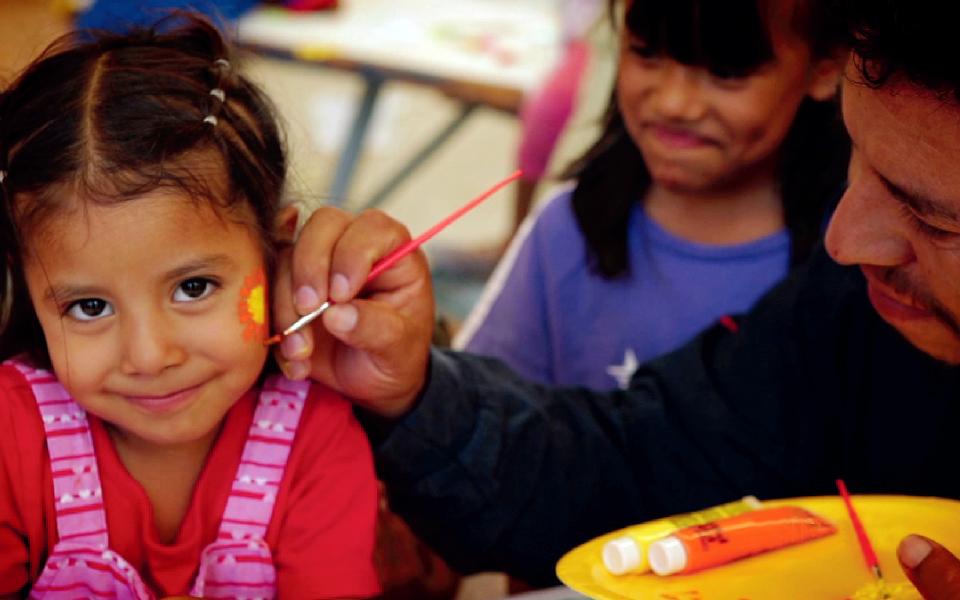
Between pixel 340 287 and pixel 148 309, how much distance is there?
0.54 ft

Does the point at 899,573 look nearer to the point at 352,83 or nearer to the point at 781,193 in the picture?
the point at 781,193

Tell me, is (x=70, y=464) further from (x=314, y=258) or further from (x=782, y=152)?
(x=782, y=152)

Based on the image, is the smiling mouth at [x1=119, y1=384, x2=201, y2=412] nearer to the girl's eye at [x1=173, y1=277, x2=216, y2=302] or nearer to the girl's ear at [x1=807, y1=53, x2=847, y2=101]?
the girl's eye at [x1=173, y1=277, x2=216, y2=302]

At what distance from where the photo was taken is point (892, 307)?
1.08 meters

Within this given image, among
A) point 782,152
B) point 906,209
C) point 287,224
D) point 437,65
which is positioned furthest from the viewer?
point 437,65

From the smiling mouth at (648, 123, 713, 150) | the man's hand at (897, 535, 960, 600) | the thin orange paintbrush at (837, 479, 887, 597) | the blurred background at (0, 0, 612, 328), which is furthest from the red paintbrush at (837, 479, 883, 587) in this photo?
the blurred background at (0, 0, 612, 328)

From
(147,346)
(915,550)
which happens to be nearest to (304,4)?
(147,346)

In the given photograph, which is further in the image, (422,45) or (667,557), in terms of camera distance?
(422,45)

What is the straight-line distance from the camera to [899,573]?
41.6 inches

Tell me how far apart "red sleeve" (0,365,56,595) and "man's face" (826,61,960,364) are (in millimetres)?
687

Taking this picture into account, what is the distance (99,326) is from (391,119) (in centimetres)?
376

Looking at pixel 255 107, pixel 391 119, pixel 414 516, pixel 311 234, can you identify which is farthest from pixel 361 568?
pixel 391 119

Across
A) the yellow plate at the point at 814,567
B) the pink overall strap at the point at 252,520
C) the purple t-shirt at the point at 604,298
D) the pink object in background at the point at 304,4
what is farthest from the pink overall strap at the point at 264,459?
the pink object in background at the point at 304,4

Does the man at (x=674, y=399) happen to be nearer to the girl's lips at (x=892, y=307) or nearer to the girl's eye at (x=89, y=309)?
the girl's lips at (x=892, y=307)
